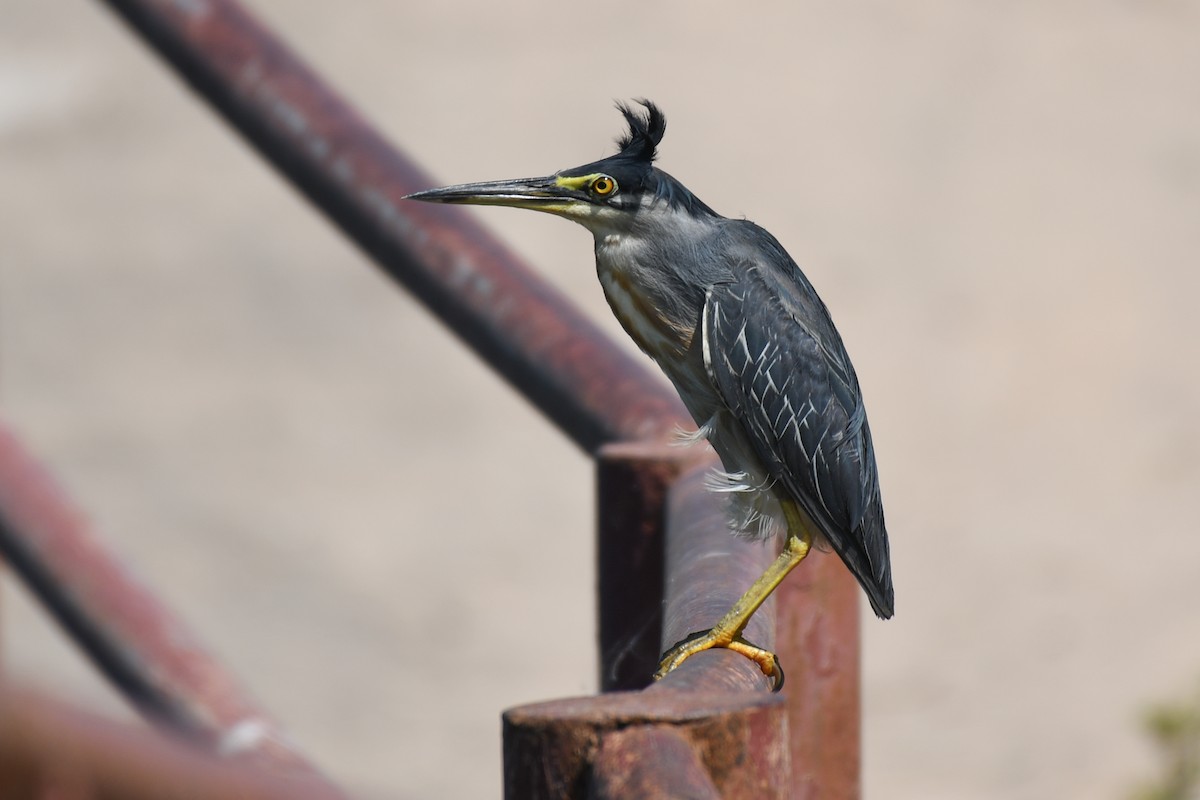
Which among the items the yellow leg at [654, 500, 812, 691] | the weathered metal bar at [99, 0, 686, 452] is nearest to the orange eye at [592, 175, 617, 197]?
the weathered metal bar at [99, 0, 686, 452]

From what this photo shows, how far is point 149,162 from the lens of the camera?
35.1 ft

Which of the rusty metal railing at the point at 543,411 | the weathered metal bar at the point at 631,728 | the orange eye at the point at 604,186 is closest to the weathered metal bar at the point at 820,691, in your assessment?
the rusty metal railing at the point at 543,411

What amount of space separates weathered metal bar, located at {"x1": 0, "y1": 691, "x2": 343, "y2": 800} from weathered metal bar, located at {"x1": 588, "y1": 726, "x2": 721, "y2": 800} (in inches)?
12.6

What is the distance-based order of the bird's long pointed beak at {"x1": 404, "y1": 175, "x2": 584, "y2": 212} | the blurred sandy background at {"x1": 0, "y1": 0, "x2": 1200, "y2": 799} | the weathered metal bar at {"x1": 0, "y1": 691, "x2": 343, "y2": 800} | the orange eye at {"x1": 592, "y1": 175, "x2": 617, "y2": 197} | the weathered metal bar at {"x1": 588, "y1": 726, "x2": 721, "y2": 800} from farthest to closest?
the blurred sandy background at {"x1": 0, "y1": 0, "x2": 1200, "y2": 799}
the orange eye at {"x1": 592, "y1": 175, "x2": 617, "y2": 197}
the bird's long pointed beak at {"x1": 404, "y1": 175, "x2": 584, "y2": 212}
the weathered metal bar at {"x1": 588, "y1": 726, "x2": 721, "y2": 800}
the weathered metal bar at {"x1": 0, "y1": 691, "x2": 343, "y2": 800}

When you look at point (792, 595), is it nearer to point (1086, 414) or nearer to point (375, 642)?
point (375, 642)

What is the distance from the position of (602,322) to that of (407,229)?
222 inches

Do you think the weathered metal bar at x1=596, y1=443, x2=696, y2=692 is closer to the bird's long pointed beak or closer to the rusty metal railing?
the rusty metal railing

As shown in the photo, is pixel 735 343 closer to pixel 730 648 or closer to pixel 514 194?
pixel 514 194

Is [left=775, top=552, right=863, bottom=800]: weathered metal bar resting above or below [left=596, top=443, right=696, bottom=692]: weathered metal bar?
below

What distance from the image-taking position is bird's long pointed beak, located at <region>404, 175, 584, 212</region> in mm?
1882

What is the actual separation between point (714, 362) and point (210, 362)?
22.8 feet

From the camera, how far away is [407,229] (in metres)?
2.02

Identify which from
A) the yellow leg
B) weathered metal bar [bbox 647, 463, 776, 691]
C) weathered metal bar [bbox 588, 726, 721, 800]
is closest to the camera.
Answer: weathered metal bar [bbox 588, 726, 721, 800]

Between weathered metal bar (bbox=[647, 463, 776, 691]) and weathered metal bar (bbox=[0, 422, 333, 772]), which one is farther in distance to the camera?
A: weathered metal bar (bbox=[0, 422, 333, 772])
